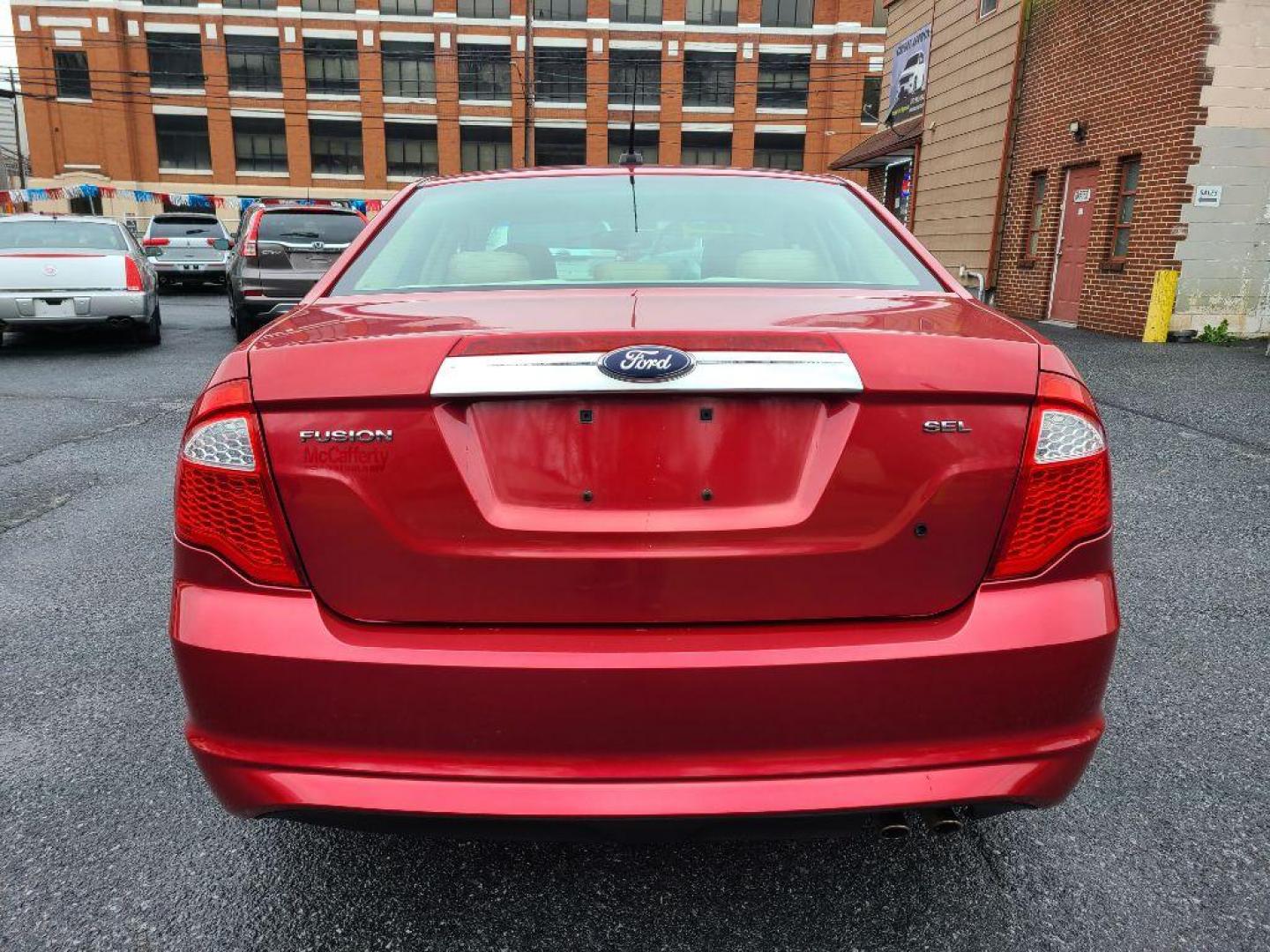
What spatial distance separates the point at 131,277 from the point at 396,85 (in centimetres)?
4490

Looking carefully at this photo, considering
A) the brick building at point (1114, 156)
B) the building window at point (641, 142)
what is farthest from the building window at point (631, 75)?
the brick building at point (1114, 156)

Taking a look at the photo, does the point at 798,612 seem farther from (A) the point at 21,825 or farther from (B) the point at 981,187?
(B) the point at 981,187

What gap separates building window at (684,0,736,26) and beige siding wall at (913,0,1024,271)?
3558 cm

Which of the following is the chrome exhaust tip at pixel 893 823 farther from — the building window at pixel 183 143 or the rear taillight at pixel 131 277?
the building window at pixel 183 143

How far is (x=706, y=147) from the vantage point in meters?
53.7

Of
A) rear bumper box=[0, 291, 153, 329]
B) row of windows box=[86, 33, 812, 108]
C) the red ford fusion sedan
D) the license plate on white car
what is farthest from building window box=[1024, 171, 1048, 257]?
row of windows box=[86, 33, 812, 108]

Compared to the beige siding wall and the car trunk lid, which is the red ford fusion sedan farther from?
the beige siding wall

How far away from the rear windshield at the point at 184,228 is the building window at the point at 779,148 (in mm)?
37986

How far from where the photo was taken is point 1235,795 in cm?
255

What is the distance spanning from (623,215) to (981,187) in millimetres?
17072

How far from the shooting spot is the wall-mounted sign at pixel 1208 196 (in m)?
12.4

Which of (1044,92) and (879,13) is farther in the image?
(879,13)

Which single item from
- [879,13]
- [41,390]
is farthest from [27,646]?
[879,13]

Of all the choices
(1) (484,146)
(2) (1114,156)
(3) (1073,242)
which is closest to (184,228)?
(3) (1073,242)
